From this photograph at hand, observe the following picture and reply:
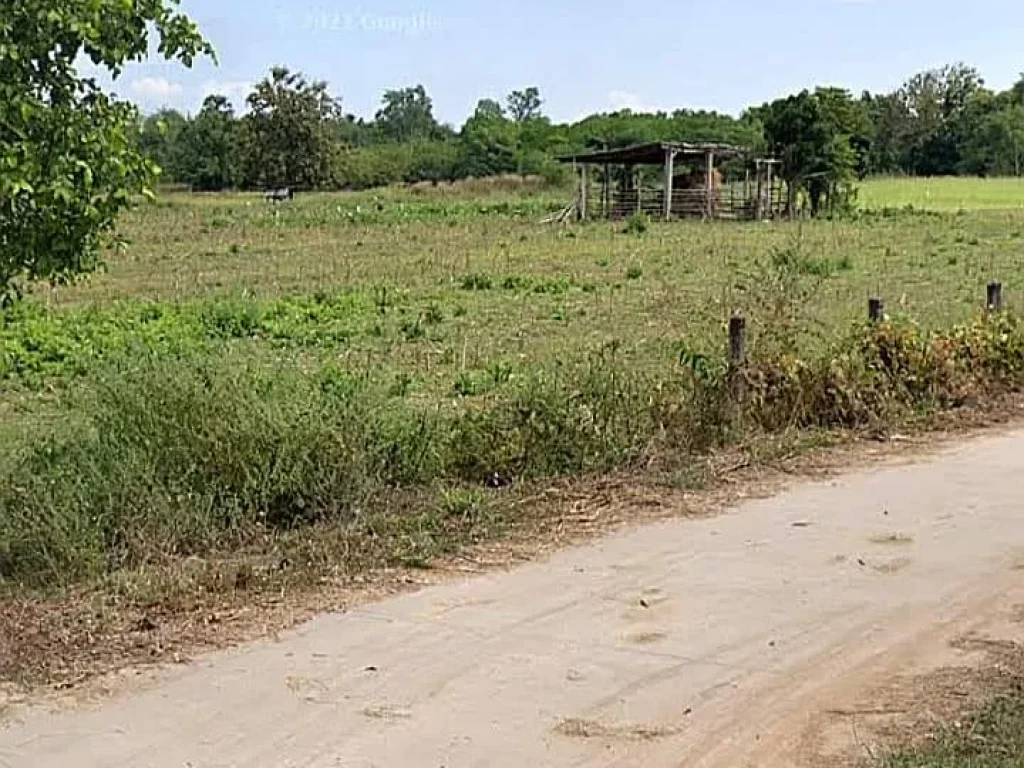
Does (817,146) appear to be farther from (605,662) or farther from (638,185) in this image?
(605,662)

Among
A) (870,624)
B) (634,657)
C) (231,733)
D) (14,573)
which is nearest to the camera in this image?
(231,733)

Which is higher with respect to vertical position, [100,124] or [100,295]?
[100,124]

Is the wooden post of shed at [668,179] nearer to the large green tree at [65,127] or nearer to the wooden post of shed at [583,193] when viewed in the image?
the wooden post of shed at [583,193]

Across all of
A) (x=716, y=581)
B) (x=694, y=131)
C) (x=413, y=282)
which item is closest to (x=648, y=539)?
(x=716, y=581)

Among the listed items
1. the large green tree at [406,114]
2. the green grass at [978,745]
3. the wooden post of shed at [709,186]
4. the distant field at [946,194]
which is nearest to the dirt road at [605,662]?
the green grass at [978,745]

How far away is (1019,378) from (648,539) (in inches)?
241

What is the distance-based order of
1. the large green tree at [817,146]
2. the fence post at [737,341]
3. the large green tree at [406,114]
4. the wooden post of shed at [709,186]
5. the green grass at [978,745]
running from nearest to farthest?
the green grass at [978,745]
the fence post at [737,341]
the wooden post of shed at [709,186]
the large green tree at [817,146]
the large green tree at [406,114]

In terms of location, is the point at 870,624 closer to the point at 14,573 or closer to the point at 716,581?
the point at 716,581

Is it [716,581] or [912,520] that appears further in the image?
[912,520]

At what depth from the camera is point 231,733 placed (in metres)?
4.58

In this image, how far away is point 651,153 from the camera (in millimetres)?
52656

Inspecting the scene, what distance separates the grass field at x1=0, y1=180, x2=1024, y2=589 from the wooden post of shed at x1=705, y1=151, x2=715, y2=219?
27.4 m

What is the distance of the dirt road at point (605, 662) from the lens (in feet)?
14.8

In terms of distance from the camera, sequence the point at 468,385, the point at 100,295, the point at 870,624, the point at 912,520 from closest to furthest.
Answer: the point at 870,624 < the point at 912,520 < the point at 468,385 < the point at 100,295
